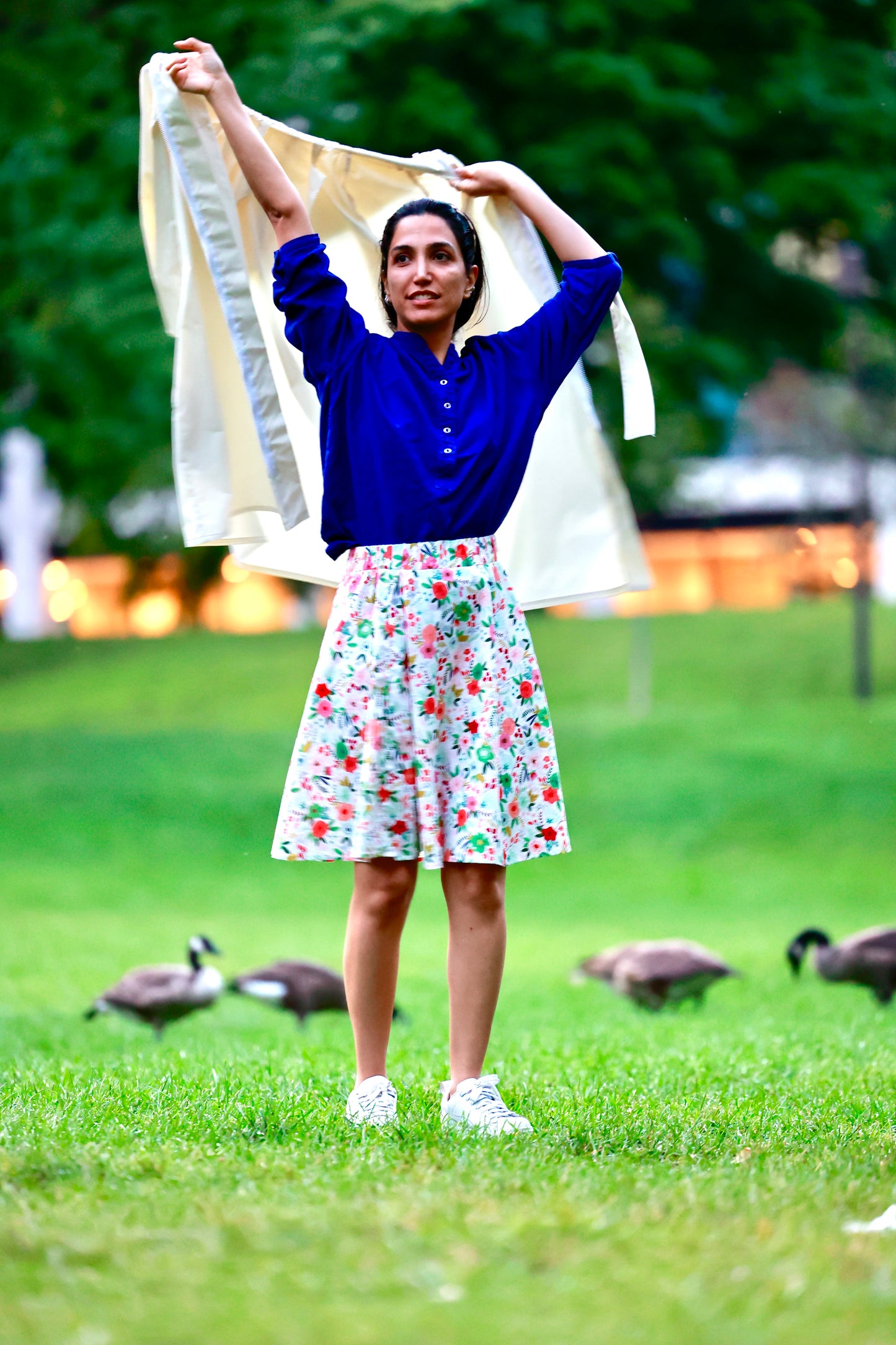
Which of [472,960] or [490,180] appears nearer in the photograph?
[472,960]

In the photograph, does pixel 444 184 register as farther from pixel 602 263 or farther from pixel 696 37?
pixel 696 37

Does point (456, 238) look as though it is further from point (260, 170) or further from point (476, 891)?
point (476, 891)

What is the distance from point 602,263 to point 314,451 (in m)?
0.90

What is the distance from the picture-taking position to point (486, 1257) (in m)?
2.06

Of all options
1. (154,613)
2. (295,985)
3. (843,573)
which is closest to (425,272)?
(295,985)

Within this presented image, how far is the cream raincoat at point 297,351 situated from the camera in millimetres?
3588

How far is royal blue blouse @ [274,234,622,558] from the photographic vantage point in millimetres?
3205

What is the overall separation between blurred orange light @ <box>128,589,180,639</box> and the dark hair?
23210mm

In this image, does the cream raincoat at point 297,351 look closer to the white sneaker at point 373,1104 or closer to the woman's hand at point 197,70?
the woman's hand at point 197,70

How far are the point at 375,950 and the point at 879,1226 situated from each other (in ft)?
4.20

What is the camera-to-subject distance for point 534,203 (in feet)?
11.6

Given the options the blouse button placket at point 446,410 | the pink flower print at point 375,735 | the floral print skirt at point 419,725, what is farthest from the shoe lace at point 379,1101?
the blouse button placket at point 446,410

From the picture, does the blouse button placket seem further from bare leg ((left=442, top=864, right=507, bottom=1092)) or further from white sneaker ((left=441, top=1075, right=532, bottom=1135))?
white sneaker ((left=441, top=1075, right=532, bottom=1135))

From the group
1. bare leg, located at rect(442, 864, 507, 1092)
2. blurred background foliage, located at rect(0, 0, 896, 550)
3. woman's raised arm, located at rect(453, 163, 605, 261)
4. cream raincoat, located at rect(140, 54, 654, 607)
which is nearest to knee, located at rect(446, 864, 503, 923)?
bare leg, located at rect(442, 864, 507, 1092)
